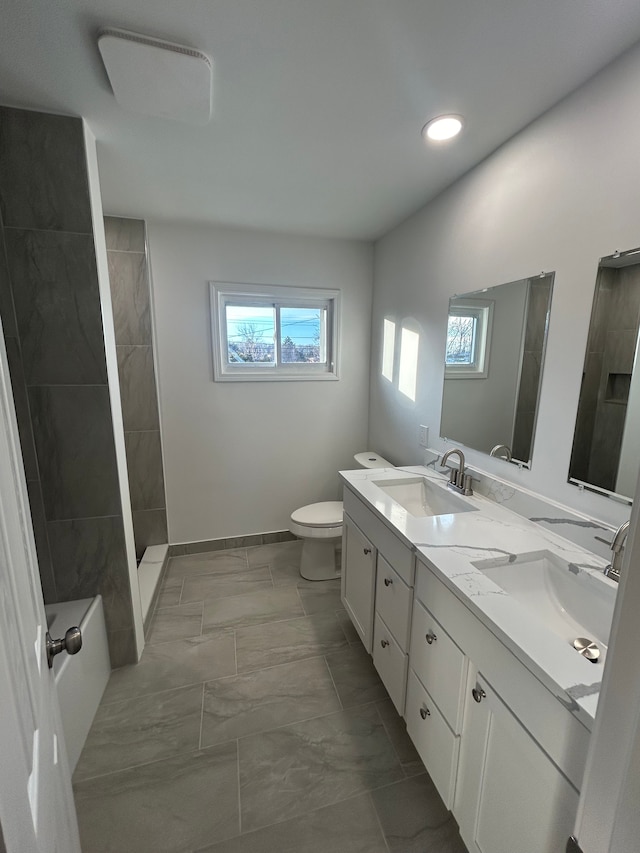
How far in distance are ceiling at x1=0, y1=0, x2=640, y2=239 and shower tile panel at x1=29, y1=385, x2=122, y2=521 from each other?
3.56 ft

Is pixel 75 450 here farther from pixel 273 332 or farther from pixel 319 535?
pixel 273 332

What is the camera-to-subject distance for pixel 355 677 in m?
1.76

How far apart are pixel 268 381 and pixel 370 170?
1.52m

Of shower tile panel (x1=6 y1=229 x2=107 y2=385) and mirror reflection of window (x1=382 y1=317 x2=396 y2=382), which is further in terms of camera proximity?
mirror reflection of window (x1=382 y1=317 x2=396 y2=382)

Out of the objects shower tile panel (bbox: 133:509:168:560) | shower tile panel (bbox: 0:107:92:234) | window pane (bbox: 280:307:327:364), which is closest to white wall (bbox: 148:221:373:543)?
shower tile panel (bbox: 133:509:168:560)

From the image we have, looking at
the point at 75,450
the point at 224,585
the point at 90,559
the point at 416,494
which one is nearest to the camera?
the point at 75,450

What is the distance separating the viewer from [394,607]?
1.47m

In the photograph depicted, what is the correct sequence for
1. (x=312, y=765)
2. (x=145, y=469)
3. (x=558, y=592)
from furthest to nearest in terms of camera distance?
(x=145, y=469) → (x=312, y=765) → (x=558, y=592)

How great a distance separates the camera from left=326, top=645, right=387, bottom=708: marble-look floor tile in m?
1.66

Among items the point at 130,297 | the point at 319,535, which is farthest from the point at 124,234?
the point at 319,535

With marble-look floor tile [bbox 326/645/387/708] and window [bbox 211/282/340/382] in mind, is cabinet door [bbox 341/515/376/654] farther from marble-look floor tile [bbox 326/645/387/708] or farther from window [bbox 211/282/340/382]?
window [bbox 211/282/340/382]

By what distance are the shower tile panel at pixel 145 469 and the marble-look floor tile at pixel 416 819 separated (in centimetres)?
216

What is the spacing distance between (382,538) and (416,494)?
1.65 ft

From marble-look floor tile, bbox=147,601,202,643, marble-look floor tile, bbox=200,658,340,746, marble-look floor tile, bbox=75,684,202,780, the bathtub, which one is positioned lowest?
marble-look floor tile, bbox=75,684,202,780
